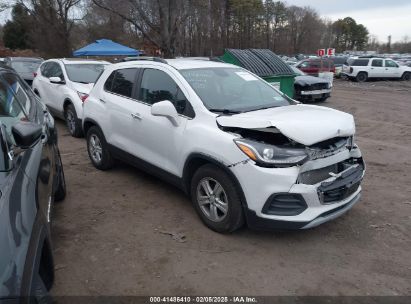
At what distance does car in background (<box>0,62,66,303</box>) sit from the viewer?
188 centimetres

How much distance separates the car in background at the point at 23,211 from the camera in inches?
73.9

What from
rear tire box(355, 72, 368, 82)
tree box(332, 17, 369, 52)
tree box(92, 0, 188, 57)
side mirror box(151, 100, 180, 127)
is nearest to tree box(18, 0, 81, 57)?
tree box(92, 0, 188, 57)

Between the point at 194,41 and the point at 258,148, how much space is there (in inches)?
1400

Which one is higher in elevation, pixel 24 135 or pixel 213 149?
pixel 24 135

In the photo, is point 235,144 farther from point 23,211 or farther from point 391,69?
point 391,69

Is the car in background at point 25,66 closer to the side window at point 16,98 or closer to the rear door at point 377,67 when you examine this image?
the side window at point 16,98

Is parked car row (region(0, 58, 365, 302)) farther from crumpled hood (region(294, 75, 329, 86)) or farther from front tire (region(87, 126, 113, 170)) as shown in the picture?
crumpled hood (region(294, 75, 329, 86))

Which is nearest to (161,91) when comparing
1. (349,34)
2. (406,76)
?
(406,76)

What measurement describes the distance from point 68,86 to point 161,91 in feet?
15.0

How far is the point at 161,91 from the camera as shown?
4.62 m

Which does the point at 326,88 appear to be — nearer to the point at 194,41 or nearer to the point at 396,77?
the point at 396,77

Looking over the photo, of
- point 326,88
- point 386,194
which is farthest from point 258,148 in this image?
point 326,88

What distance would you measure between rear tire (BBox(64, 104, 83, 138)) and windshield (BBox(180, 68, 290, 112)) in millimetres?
4324

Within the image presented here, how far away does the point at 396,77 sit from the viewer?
2481cm
